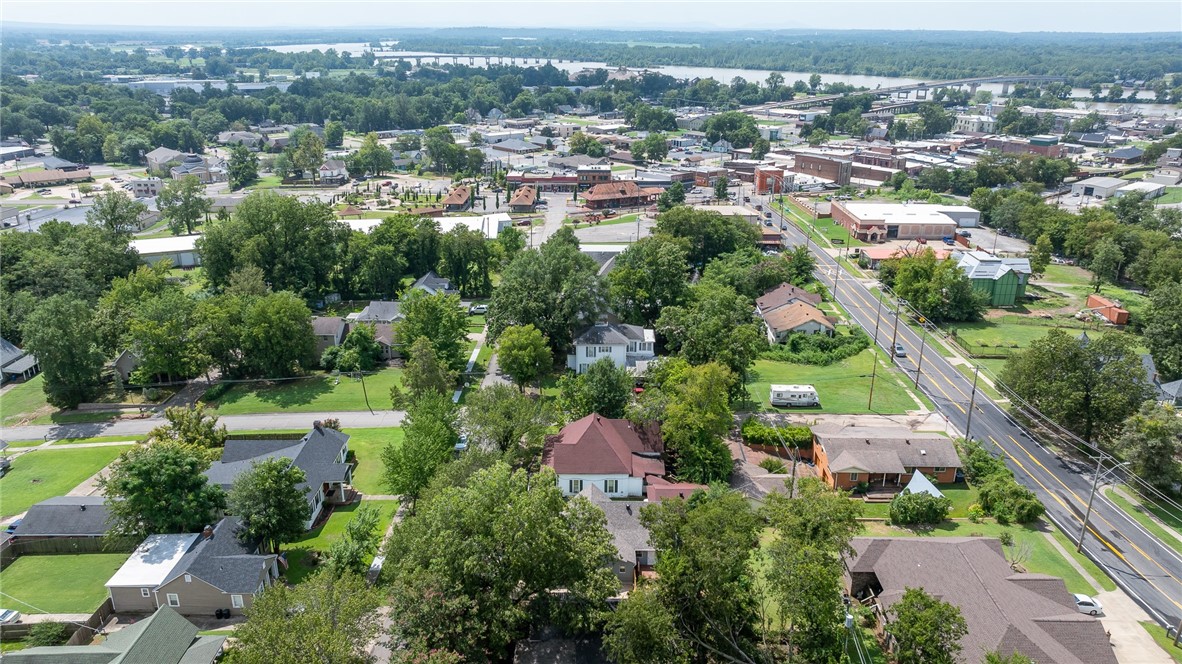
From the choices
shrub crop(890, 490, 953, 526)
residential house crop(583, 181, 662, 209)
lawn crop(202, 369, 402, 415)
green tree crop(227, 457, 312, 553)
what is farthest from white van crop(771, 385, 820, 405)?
residential house crop(583, 181, 662, 209)

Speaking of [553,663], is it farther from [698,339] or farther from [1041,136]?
[1041,136]

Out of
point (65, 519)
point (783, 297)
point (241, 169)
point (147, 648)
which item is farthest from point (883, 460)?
point (241, 169)

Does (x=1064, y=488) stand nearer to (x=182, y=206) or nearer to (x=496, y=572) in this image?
(x=496, y=572)

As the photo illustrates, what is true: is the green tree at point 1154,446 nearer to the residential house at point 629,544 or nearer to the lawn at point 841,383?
the lawn at point 841,383

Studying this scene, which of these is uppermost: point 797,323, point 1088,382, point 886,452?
point 1088,382

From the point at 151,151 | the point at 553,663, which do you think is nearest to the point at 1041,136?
the point at 553,663

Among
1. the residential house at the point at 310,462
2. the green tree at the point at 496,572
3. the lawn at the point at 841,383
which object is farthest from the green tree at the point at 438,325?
the green tree at the point at 496,572
